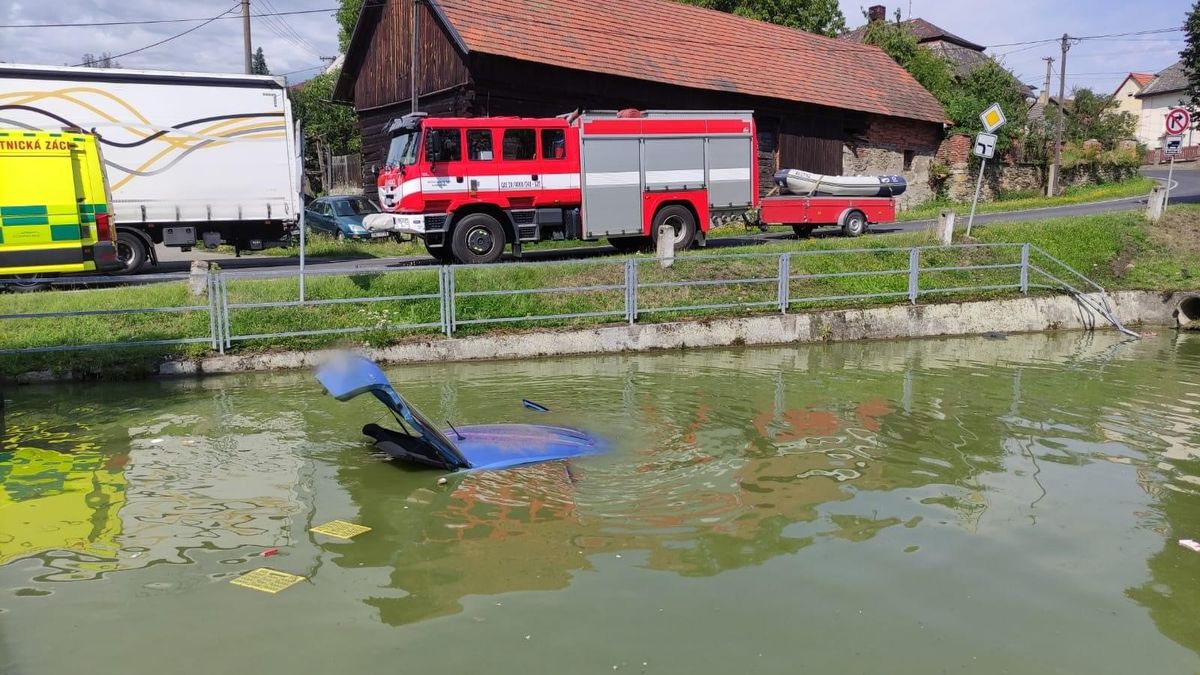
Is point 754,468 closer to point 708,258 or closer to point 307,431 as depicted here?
point 307,431

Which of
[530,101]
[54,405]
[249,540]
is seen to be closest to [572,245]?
[530,101]

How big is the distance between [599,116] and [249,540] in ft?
40.2

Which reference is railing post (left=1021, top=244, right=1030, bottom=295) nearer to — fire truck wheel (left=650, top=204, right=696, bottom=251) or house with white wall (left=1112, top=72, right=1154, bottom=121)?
fire truck wheel (left=650, top=204, right=696, bottom=251)

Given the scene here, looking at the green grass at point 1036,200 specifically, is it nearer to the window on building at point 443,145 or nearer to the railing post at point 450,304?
the window on building at point 443,145

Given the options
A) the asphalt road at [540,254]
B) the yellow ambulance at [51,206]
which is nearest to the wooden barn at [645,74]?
the asphalt road at [540,254]

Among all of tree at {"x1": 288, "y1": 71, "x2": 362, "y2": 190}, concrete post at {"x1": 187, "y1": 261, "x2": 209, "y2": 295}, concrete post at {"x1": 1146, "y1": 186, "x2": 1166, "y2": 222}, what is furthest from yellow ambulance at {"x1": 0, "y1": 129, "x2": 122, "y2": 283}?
tree at {"x1": 288, "y1": 71, "x2": 362, "y2": 190}

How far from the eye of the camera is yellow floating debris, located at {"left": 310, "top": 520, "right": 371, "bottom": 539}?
5777mm

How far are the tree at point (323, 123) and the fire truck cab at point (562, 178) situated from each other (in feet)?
78.2

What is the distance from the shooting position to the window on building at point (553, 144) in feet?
52.5

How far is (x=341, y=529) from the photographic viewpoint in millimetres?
5863

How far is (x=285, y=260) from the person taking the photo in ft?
66.6

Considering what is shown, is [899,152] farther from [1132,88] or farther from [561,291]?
[1132,88]

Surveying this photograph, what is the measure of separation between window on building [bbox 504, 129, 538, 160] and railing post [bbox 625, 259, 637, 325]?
3.85 meters

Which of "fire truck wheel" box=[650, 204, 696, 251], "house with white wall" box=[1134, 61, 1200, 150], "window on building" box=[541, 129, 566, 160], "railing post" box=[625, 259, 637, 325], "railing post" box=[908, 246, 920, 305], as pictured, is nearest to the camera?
"railing post" box=[625, 259, 637, 325]
